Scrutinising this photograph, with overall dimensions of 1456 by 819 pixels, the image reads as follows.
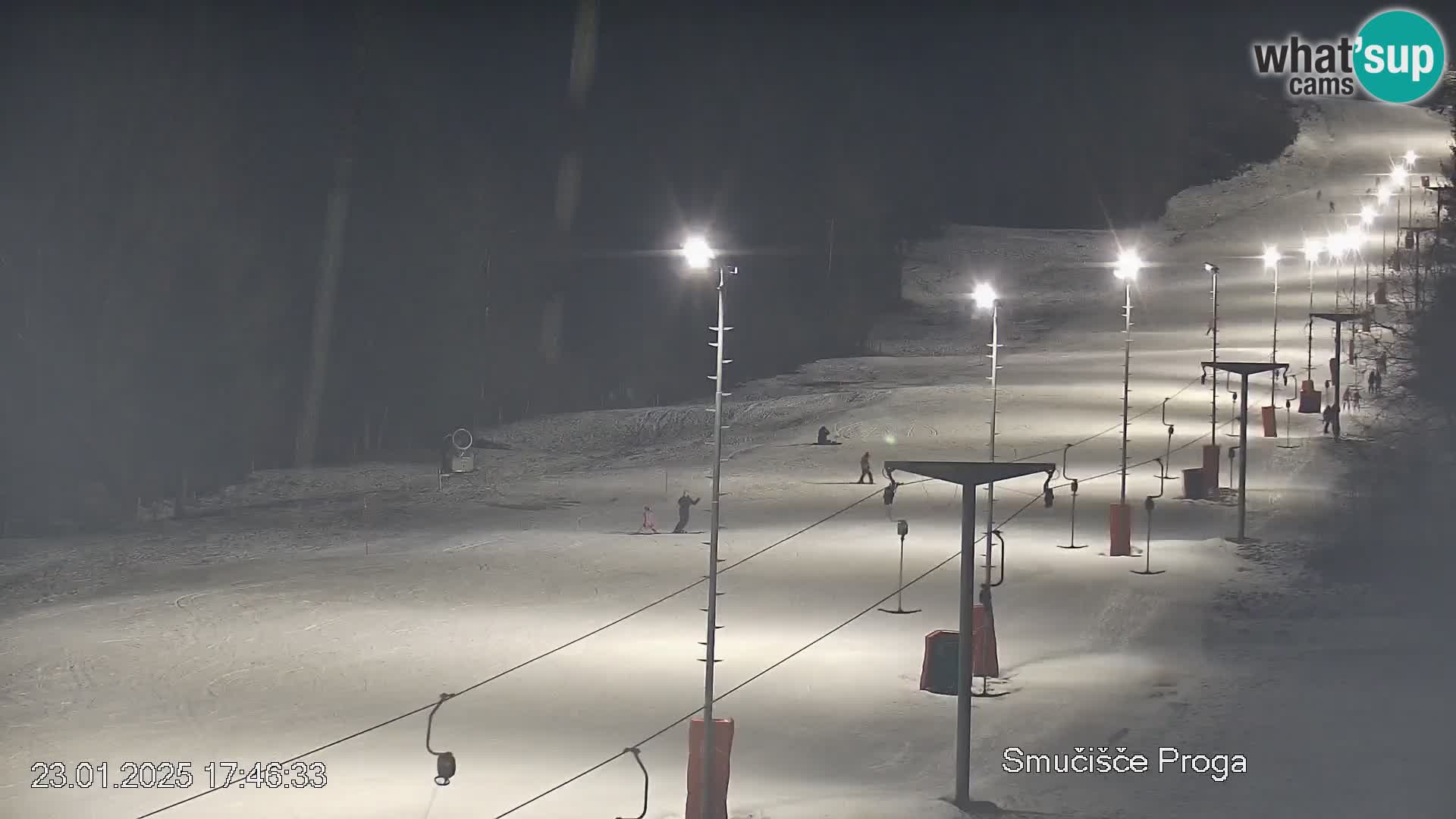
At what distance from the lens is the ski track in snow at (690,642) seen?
49.2ft

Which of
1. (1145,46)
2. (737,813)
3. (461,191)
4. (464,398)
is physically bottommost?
(737,813)

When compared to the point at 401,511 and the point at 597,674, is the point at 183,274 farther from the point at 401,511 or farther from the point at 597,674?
the point at 597,674

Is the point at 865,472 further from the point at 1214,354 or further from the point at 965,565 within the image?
the point at 965,565

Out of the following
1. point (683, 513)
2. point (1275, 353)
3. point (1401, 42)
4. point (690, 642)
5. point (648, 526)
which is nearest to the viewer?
point (690, 642)

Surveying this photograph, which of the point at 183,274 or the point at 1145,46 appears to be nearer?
the point at 183,274

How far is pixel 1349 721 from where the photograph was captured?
1656 centimetres

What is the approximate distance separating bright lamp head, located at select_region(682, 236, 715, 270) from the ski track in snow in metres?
4.59

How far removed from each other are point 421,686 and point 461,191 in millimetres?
36630

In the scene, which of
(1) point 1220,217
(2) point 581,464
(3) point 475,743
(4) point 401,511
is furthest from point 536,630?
(1) point 1220,217

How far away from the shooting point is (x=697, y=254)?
13.5m

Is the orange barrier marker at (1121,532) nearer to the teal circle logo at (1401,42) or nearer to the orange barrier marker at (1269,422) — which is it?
the orange barrier marker at (1269,422)

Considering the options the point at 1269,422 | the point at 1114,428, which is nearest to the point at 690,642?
the point at 1269,422

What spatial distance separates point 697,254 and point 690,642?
8.72 meters

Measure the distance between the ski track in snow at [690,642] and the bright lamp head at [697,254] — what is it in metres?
4.59
